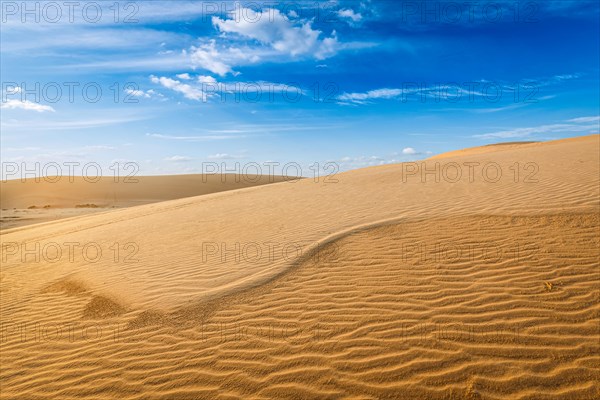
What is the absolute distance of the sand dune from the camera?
30014 mm

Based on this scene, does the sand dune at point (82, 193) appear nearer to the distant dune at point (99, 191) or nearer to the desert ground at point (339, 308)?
the distant dune at point (99, 191)

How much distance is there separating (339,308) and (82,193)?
45289mm

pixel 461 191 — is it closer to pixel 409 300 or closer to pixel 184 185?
pixel 409 300

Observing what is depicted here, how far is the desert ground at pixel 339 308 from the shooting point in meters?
3.92

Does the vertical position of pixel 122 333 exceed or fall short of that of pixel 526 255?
it falls short

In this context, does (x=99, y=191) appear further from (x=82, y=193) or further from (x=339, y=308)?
(x=339, y=308)

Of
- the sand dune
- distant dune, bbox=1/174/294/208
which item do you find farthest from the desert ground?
distant dune, bbox=1/174/294/208

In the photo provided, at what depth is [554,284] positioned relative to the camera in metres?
5.12

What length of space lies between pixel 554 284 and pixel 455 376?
8.46 ft

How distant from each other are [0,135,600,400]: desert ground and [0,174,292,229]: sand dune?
23.4 metres

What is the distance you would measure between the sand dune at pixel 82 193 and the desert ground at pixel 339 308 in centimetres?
2336

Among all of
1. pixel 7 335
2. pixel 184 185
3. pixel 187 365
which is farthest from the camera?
pixel 184 185

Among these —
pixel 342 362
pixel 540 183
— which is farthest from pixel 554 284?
pixel 540 183

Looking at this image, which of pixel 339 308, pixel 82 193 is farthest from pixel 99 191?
pixel 339 308
